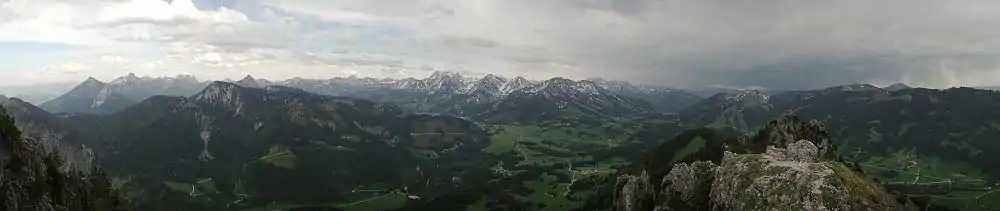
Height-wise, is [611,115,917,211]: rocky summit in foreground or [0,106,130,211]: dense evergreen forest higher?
[611,115,917,211]: rocky summit in foreground

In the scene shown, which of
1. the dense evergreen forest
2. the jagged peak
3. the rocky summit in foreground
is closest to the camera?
the rocky summit in foreground

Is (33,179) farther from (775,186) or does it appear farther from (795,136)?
(795,136)

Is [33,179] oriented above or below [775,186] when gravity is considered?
below

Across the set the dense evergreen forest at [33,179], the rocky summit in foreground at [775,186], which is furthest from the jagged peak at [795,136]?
the dense evergreen forest at [33,179]

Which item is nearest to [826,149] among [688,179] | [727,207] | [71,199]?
[688,179]

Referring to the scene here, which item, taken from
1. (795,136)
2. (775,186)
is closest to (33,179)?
(775,186)

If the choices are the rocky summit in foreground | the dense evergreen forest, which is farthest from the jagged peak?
the dense evergreen forest

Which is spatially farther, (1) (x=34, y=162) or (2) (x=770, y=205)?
(1) (x=34, y=162)

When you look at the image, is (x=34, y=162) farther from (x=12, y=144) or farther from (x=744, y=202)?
(x=744, y=202)

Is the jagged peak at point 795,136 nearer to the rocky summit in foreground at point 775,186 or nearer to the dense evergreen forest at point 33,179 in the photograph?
the rocky summit in foreground at point 775,186

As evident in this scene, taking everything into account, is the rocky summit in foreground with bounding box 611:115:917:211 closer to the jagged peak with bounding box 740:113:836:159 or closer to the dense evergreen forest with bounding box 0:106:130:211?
the jagged peak with bounding box 740:113:836:159

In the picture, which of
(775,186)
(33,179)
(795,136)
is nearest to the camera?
(775,186)
